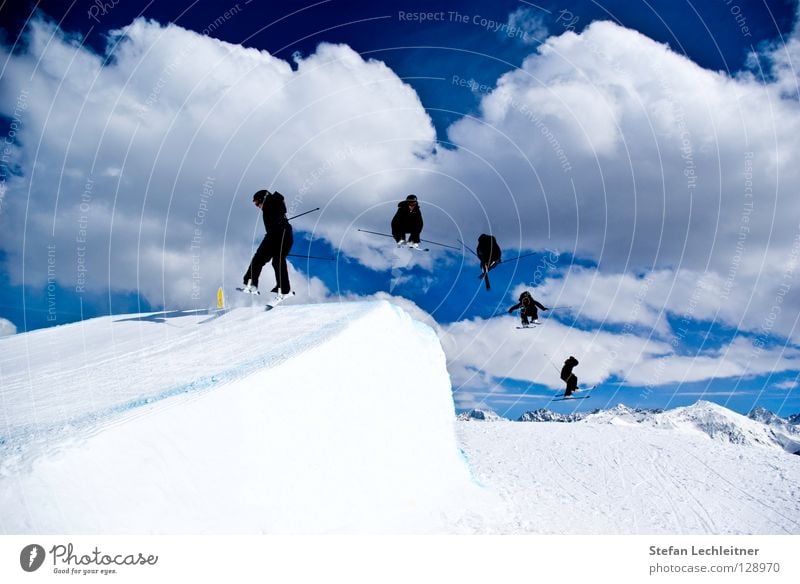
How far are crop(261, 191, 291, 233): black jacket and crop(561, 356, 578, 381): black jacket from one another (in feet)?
35.9

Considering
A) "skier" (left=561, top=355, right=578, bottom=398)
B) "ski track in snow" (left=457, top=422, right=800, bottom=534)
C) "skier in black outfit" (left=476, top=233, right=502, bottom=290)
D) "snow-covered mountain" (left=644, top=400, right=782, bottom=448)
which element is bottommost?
"snow-covered mountain" (left=644, top=400, right=782, bottom=448)

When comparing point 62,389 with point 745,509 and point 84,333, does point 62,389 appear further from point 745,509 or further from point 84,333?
point 745,509

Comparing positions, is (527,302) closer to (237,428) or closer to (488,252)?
(488,252)

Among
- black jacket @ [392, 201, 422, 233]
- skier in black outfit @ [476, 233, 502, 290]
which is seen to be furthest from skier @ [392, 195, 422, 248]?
skier in black outfit @ [476, 233, 502, 290]

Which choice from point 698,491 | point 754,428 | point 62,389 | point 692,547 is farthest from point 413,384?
point 754,428

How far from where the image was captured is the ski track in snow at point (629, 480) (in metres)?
10.0

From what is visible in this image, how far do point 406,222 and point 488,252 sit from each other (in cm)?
294

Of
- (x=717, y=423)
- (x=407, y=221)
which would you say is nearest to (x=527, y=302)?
(x=407, y=221)

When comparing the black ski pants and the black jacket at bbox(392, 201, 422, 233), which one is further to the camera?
the black jacket at bbox(392, 201, 422, 233)

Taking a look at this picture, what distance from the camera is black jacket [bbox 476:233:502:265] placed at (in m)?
13.9

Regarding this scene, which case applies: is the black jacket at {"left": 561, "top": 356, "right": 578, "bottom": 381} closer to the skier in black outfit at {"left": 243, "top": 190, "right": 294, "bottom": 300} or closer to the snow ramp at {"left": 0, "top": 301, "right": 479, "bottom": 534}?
the snow ramp at {"left": 0, "top": 301, "right": 479, "bottom": 534}

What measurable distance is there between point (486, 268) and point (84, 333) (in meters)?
9.96

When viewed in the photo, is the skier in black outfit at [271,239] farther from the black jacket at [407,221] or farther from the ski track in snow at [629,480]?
the ski track in snow at [629,480]

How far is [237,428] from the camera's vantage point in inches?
219
